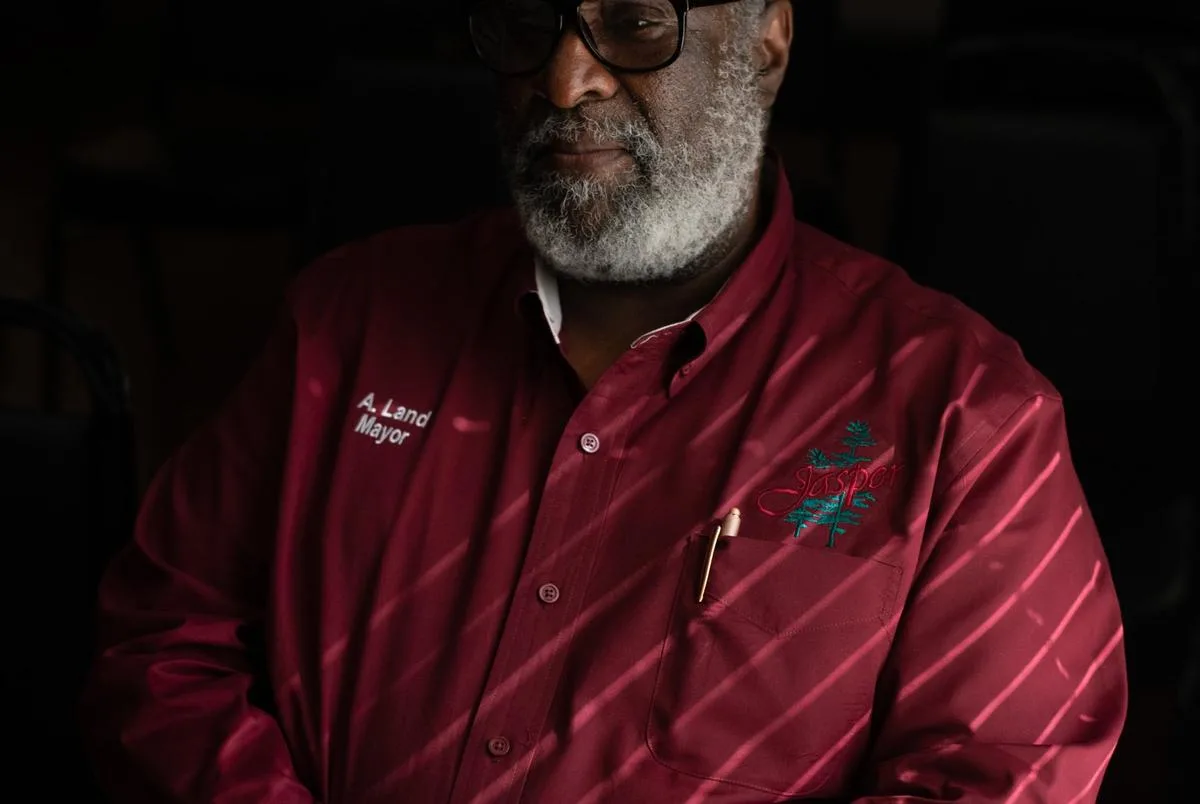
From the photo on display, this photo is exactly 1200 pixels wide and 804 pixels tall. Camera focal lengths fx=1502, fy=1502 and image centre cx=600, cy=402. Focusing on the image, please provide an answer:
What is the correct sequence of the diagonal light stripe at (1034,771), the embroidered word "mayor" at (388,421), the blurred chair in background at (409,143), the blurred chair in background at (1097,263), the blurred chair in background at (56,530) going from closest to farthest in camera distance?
1. the diagonal light stripe at (1034,771)
2. the embroidered word "mayor" at (388,421)
3. the blurred chair in background at (56,530)
4. the blurred chair in background at (1097,263)
5. the blurred chair in background at (409,143)

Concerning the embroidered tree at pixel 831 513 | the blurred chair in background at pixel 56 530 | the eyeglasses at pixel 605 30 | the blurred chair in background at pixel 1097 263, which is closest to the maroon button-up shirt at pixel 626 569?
the embroidered tree at pixel 831 513

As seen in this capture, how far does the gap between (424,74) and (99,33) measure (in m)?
4.17

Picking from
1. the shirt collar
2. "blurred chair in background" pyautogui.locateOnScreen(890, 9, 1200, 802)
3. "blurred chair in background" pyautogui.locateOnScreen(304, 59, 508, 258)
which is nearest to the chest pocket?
the shirt collar

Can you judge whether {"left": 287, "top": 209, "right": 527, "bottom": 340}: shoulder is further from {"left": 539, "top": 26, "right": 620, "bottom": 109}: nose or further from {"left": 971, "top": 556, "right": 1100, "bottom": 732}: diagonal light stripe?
{"left": 971, "top": 556, "right": 1100, "bottom": 732}: diagonal light stripe

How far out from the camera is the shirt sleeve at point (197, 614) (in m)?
1.43

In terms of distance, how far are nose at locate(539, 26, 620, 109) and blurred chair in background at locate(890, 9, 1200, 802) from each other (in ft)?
2.42

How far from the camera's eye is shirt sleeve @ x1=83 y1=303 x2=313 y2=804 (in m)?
1.43

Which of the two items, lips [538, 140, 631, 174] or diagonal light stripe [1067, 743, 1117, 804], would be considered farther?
lips [538, 140, 631, 174]

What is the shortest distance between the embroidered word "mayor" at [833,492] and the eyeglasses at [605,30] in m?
0.40

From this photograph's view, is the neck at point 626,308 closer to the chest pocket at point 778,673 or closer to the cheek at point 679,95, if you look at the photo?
the cheek at point 679,95

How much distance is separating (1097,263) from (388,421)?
40.8 inches

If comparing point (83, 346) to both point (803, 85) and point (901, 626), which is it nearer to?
point (901, 626)

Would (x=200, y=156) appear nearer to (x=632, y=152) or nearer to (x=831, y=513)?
(x=632, y=152)

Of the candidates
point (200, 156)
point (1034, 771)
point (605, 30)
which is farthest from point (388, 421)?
point (200, 156)
